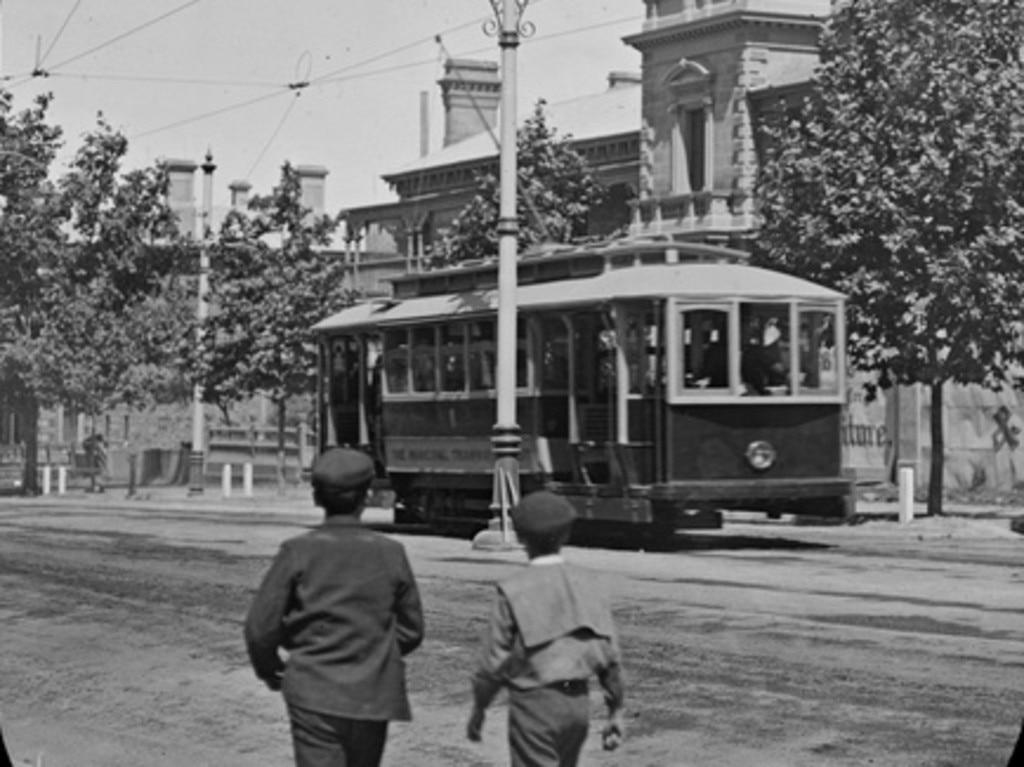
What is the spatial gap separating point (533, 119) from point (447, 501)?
2.40 meters

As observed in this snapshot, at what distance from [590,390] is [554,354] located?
1132 mm

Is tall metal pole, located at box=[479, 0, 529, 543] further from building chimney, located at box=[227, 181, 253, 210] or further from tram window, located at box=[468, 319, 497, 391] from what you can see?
building chimney, located at box=[227, 181, 253, 210]

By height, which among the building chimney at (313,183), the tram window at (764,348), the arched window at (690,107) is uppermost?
the arched window at (690,107)

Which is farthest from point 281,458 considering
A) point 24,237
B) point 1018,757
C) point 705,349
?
point 705,349

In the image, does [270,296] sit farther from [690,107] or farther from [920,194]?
[920,194]

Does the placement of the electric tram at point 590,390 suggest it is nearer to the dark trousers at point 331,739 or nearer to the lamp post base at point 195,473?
the lamp post base at point 195,473

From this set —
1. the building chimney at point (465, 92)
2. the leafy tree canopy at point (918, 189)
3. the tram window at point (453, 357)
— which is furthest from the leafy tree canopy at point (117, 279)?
the leafy tree canopy at point (918, 189)

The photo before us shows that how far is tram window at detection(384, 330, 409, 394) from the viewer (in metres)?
11.2

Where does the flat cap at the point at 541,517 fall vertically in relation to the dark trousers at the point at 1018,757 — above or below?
above

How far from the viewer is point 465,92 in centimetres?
1035

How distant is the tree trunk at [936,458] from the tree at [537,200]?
3.52 metres

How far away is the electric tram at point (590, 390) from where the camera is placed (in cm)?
999

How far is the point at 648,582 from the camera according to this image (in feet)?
49.5

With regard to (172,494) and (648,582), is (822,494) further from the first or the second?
(172,494)
